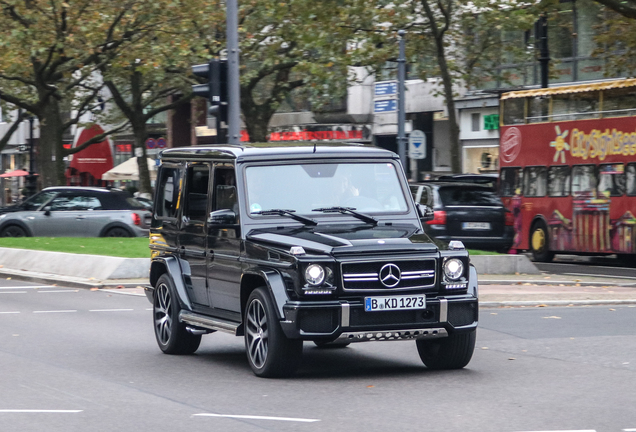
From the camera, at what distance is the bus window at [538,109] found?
2634 centimetres

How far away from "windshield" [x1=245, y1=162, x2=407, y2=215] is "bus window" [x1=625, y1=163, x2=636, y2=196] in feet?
47.5

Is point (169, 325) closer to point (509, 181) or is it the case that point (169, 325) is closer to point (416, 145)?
point (509, 181)

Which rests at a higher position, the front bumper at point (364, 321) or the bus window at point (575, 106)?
the bus window at point (575, 106)

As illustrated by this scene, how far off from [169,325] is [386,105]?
1561cm

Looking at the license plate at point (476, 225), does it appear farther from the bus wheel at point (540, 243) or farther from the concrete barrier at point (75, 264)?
the concrete barrier at point (75, 264)

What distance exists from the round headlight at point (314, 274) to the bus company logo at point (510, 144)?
1927cm

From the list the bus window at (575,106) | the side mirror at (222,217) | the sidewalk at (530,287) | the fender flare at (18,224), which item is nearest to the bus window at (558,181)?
the bus window at (575,106)

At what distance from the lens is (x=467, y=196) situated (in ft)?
73.9

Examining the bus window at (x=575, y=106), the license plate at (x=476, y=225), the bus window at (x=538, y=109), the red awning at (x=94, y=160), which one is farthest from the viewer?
the red awning at (x=94, y=160)

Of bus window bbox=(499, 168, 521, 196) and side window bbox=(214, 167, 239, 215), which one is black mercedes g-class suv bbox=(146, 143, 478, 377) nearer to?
side window bbox=(214, 167, 239, 215)

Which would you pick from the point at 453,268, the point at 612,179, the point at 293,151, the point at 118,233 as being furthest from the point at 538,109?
the point at 453,268

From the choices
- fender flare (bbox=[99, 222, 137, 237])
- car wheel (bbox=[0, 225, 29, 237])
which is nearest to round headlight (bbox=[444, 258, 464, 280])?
fender flare (bbox=[99, 222, 137, 237])

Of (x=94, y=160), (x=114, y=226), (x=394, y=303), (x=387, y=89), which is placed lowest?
(x=114, y=226)

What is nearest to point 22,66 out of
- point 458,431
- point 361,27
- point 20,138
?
point 361,27
